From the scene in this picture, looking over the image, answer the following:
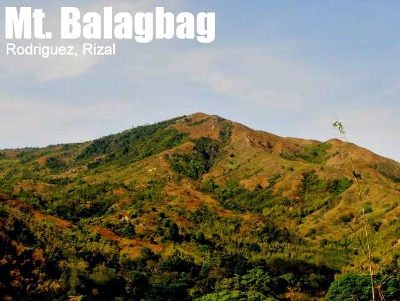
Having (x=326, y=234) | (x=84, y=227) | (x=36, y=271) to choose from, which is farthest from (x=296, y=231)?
(x=36, y=271)

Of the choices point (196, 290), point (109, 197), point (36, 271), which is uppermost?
point (109, 197)

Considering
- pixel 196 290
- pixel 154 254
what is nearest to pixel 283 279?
pixel 196 290

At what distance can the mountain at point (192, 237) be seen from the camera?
220 ft

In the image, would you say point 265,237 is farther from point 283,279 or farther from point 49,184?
point 49,184

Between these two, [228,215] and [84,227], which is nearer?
[84,227]

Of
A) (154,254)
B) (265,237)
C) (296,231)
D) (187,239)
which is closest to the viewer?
(154,254)

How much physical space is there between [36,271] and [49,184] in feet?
350

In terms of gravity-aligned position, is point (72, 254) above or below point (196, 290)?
above

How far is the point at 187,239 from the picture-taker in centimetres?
10738

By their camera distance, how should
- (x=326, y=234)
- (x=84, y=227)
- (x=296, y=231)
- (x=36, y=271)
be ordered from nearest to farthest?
(x=36, y=271) < (x=84, y=227) < (x=326, y=234) < (x=296, y=231)

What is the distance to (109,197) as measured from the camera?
15038cm

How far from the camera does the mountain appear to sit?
67125mm

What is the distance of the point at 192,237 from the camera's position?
10762 centimetres

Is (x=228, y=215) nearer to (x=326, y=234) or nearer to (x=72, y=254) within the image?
(x=326, y=234)
